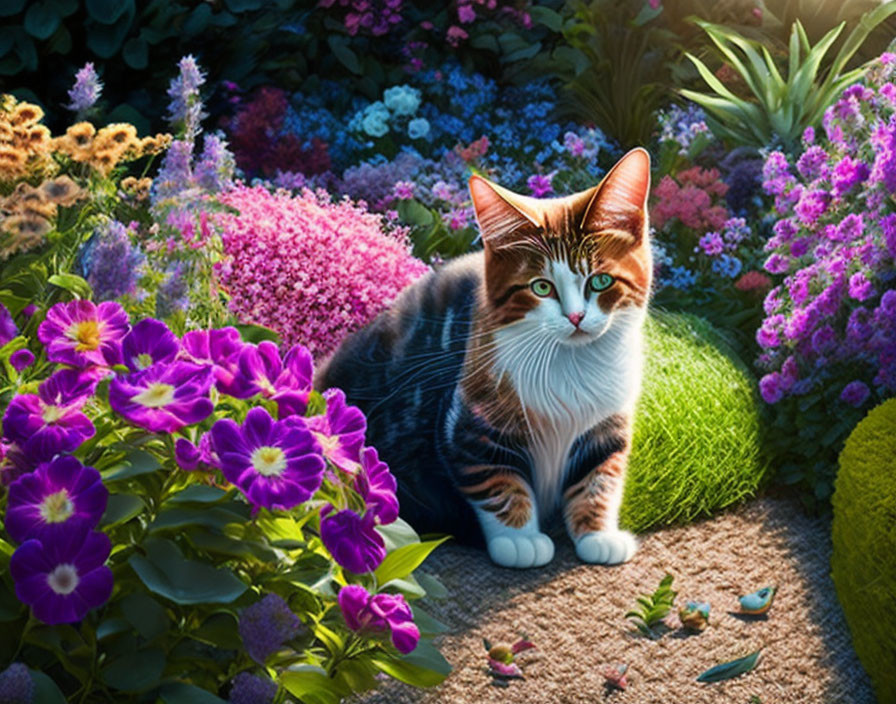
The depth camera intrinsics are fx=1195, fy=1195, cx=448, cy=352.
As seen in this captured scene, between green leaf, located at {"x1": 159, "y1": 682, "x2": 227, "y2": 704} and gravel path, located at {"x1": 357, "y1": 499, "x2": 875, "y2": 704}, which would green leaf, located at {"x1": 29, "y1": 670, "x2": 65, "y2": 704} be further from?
gravel path, located at {"x1": 357, "y1": 499, "x2": 875, "y2": 704}

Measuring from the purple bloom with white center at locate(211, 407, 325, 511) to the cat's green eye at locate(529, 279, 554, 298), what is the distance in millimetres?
1188

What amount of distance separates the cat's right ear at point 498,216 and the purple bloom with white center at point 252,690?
4.49 feet

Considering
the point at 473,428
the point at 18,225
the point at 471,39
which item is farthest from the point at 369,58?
the point at 18,225

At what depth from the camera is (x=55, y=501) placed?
73.0 inches

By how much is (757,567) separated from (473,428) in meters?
1.03

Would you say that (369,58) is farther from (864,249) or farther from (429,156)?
(864,249)

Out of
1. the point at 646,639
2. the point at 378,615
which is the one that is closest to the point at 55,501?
the point at 378,615

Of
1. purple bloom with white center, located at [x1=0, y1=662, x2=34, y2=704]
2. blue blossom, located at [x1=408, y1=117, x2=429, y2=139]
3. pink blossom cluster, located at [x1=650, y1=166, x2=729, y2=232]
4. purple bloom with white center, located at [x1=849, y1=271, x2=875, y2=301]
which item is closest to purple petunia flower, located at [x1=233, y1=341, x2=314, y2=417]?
purple bloom with white center, located at [x1=0, y1=662, x2=34, y2=704]

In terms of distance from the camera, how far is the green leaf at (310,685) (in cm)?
212

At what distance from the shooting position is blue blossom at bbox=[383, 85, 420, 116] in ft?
23.3

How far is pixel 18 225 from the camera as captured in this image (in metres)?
2.41

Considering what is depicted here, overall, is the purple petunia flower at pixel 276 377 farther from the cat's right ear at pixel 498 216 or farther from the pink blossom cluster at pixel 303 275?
the pink blossom cluster at pixel 303 275

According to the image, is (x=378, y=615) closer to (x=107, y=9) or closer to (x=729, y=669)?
(x=729, y=669)

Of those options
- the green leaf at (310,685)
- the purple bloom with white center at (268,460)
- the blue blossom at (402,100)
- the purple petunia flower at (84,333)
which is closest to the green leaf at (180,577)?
the purple bloom with white center at (268,460)
